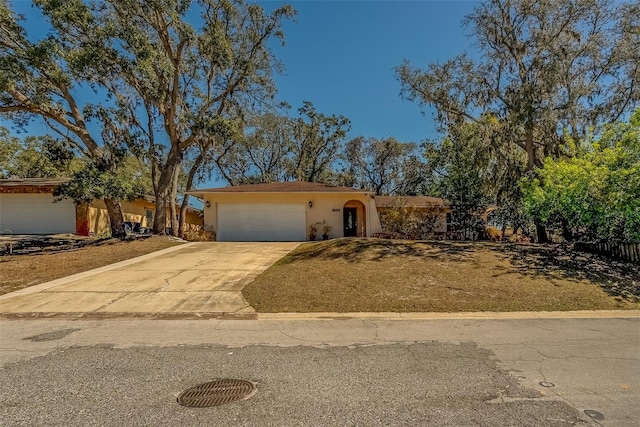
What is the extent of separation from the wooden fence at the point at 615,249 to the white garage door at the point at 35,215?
2413 cm

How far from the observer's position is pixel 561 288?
8219 millimetres

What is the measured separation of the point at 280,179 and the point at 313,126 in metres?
6.22

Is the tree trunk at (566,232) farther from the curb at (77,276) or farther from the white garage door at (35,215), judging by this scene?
the white garage door at (35,215)

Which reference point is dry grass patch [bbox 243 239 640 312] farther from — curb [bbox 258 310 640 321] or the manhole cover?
the manhole cover

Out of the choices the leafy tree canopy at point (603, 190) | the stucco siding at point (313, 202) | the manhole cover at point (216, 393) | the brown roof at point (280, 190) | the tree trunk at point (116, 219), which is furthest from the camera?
the stucco siding at point (313, 202)

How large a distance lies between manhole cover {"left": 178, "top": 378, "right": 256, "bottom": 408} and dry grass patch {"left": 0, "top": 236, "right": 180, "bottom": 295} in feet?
25.5

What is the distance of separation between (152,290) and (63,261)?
5.77 m

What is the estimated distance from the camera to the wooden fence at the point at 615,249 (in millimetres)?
10258

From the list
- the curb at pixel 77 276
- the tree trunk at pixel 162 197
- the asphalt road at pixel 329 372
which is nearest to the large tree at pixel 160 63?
the tree trunk at pixel 162 197

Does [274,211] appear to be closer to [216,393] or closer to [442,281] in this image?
[442,281]

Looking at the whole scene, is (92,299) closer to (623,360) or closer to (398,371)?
(398,371)

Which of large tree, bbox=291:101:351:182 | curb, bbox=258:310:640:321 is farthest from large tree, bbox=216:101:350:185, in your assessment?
curb, bbox=258:310:640:321

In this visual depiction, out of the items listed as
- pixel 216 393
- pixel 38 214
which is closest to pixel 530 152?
pixel 216 393

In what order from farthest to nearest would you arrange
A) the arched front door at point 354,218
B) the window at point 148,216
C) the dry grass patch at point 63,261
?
the window at point 148,216, the arched front door at point 354,218, the dry grass patch at point 63,261
